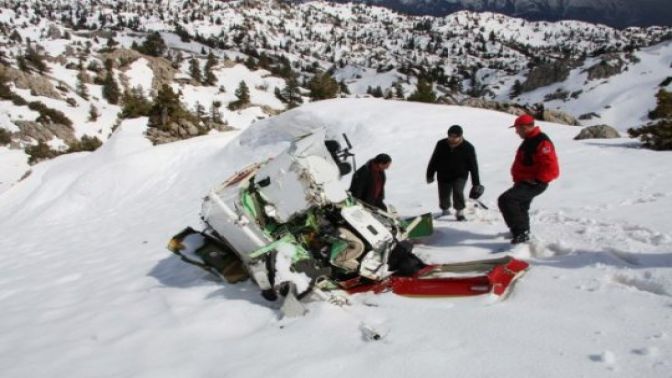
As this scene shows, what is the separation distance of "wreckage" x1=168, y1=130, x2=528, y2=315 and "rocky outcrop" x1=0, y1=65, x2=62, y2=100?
273ft

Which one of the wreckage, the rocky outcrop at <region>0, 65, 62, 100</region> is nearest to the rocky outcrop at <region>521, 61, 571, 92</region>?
the rocky outcrop at <region>0, 65, 62, 100</region>

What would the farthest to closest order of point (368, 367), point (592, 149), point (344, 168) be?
point (592, 149) → point (344, 168) → point (368, 367)

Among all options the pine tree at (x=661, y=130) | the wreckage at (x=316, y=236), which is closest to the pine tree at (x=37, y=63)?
the pine tree at (x=661, y=130)

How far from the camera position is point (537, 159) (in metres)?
6.12

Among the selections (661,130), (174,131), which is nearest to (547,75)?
(174,131)

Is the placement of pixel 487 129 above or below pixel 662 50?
below

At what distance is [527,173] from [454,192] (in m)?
1.84

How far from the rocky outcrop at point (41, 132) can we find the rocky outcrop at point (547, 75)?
433 feet

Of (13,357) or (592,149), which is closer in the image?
(13,357)

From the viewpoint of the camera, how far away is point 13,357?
460 centimetres

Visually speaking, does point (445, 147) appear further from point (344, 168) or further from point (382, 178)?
point (344, 168)

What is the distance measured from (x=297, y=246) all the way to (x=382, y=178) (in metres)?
2.51

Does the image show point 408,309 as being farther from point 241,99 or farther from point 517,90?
point 517,90

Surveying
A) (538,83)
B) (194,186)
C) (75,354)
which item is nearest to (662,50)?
(538,83)
